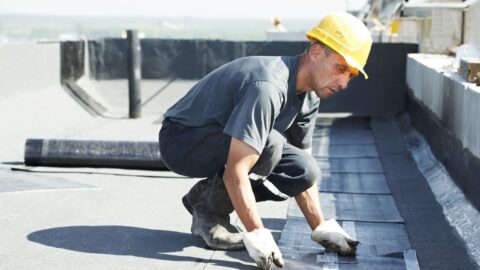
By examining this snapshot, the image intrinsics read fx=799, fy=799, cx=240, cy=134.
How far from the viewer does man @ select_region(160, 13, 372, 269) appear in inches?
155

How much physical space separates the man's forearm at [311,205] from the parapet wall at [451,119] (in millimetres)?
1302

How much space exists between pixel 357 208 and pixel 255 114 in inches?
94.8

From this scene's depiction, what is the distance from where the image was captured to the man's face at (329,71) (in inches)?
163

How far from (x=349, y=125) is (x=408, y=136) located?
77.5 inches

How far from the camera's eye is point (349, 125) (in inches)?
462

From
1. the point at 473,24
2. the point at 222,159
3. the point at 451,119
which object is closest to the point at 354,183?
the point at 451,119

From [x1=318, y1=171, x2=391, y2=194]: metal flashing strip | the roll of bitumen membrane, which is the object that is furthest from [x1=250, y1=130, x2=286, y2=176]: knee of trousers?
the roll of bitumen membrane

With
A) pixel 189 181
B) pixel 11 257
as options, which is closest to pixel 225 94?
pixel 11 257

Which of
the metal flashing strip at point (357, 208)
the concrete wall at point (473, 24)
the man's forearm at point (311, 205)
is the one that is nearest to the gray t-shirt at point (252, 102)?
the man's forearm at point (311, 205)

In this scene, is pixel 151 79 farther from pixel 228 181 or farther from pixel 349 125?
pixel 228 181

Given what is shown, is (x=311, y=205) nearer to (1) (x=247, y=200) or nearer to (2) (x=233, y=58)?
(1) (x=247, y=200)

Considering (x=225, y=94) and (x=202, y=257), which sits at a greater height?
(x=225, y=94)

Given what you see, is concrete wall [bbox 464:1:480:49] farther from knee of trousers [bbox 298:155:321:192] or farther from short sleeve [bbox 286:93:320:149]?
knee of trousers [bbox 298:155:321:192]

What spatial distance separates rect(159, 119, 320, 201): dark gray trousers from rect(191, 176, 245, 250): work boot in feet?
0.38
